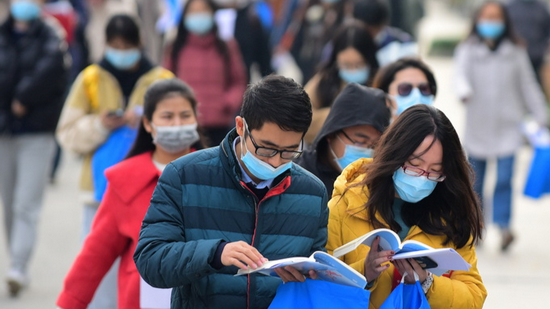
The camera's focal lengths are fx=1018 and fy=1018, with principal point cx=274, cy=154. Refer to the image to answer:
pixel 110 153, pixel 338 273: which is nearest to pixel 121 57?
pixel 110 153

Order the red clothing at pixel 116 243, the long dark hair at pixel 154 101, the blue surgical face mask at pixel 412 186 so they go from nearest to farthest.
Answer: the blue surgical face mask at pixel 412 186
the red clothing at pixel 116 243
the long dark hair at pixel 154 101

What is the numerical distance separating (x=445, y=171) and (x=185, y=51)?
16.6ft

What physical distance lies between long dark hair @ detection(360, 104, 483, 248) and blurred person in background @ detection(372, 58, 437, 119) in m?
1.54

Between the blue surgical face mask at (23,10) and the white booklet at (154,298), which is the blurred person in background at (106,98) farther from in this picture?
the white booklet at (154,298)

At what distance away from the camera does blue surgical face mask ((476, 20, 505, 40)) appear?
353 inches

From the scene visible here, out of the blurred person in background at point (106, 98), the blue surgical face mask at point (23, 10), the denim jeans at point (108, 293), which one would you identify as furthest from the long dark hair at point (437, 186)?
the blue surgical face mask at point (23, 10)

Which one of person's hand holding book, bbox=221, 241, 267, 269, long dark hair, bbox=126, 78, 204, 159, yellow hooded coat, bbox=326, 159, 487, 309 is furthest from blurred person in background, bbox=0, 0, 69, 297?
person's hand holding book, bbox=221, 241, 267, 269

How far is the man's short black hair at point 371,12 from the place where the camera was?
27.7ft

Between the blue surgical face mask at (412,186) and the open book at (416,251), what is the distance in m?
0.26

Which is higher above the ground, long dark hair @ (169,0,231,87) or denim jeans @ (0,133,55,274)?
long dark hair @ (169,0,231,87)

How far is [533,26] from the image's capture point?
1285 cm

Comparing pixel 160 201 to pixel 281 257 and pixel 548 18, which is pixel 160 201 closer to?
pixel 281 257

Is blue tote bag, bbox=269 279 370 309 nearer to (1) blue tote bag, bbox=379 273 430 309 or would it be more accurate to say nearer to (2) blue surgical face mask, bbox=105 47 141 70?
(1) blue tote bag, bbox=379 273 430 309

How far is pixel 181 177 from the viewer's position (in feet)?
11.1
